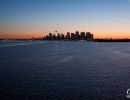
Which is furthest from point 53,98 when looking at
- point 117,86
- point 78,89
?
point 117,86

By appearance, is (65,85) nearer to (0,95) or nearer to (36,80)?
(36,80)

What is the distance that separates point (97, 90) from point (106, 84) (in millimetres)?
2278

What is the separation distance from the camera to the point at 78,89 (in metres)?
17.9

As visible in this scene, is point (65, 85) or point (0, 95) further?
point (65, 85)

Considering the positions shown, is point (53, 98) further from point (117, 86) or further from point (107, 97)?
point (117, 86)

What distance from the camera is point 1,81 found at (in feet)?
67.5

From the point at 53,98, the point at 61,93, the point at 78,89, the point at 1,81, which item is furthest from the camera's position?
the point at 1,81

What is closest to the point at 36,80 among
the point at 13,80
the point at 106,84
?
the point at 13,80

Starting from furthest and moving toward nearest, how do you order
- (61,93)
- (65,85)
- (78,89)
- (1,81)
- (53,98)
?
(1,81) → (65,85) → (78,89) → (61,93) → (53,98)

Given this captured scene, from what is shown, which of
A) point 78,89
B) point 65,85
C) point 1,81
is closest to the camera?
point 78,89

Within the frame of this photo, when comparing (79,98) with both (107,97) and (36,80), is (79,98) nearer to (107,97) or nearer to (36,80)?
(107,97)

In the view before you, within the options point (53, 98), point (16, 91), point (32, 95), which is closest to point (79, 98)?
point (53, 98)

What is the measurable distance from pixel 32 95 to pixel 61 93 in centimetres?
192

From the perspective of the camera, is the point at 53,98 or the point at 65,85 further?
the point at 65,85
